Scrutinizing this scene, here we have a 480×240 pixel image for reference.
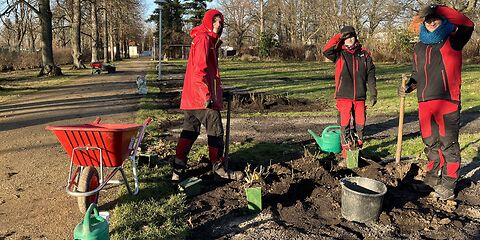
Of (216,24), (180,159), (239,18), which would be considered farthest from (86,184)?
(239,18)

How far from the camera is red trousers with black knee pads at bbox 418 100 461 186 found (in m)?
4.53

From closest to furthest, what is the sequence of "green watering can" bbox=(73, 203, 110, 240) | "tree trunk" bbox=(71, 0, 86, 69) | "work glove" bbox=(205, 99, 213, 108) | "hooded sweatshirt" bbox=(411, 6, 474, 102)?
"green watering can" bbox=(73, 203, 110, 240) → "hooded sweatshirt" bbox=(411, 6, 474, 102) → "work glove" bbox=(205, 99, 213, 108) → "tree trunk" bbox=(71, 0, 86, 69)

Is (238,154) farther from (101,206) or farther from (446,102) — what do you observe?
(446,102)

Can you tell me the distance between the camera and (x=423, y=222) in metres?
3.89

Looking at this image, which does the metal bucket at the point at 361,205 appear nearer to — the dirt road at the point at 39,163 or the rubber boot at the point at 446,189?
the rubber boot at the point at 446,189

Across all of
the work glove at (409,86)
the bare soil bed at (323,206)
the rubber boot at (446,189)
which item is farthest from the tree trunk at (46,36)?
the rubber boot at (446,189)

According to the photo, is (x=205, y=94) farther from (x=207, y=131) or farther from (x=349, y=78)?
(x=349, y=78)

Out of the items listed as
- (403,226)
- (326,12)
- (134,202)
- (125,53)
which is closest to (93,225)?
(134,202)

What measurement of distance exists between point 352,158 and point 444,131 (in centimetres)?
112

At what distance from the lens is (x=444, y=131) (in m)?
4.57

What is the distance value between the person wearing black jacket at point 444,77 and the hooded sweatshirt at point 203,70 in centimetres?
235

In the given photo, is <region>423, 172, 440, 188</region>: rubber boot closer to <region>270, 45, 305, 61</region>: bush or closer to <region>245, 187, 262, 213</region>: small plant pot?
<region>245, 187, 262, 213</region>: small plant pot

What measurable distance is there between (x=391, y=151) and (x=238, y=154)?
95.3 inches

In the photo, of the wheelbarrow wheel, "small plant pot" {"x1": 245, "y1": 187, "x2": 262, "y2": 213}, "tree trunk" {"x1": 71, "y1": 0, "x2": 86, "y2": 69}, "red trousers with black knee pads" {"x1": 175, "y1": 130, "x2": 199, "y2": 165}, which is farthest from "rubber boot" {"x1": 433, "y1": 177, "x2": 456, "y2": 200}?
"tree trunk" {"x1": 71, "y1": 0, "x2": 86, "y2": 69}
